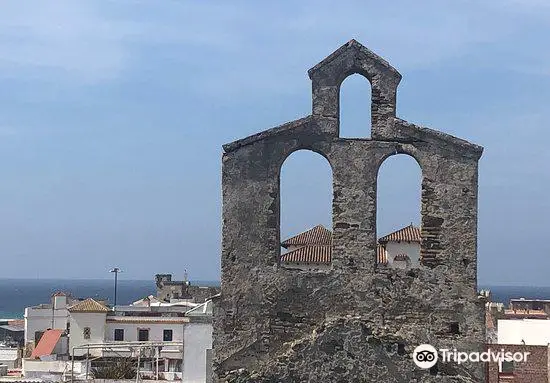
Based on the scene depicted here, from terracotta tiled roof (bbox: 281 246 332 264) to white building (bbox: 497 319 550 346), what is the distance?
7.80m

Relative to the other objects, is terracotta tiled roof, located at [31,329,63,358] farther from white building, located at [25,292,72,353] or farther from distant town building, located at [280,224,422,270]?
distant town building, located at [280,224,422,270]

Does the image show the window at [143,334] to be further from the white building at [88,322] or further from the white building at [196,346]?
the white building at [196,346]

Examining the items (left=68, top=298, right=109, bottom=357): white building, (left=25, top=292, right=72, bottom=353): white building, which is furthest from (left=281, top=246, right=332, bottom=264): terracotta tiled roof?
(left=25, top=292, right=72, bottom=353): white building

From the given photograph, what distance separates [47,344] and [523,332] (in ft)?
90.2

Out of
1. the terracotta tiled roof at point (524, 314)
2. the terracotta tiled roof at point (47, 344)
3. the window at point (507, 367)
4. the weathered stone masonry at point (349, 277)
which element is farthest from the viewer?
the terracotta tiled roof at point (47, 344)

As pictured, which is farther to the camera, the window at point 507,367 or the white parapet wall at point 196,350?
the white parapet wall at point 196,350

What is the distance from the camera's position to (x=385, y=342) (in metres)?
12.4

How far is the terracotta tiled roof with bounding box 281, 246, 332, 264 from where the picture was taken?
32.2 metres

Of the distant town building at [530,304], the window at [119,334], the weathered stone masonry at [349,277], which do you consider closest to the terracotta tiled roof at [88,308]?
the window at [119,334]

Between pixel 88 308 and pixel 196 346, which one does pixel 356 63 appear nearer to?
pixel 196 346

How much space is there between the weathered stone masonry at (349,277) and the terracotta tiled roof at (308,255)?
18532mm

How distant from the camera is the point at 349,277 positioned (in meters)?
12.6

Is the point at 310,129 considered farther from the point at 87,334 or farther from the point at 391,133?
the point at 87,334

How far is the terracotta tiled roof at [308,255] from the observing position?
32156 millimetres
